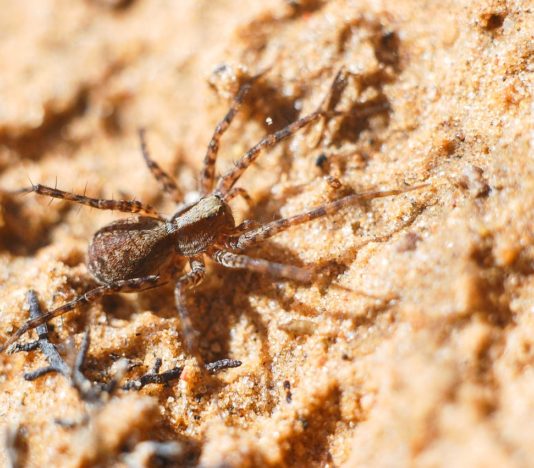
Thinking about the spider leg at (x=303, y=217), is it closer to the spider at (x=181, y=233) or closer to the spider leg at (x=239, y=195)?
the spider at (x=181, y=233)

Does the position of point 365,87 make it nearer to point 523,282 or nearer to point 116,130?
point 523,282

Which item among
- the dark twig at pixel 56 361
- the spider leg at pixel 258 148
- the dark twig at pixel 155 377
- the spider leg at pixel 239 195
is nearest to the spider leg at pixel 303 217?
the spider leg at pixel 239 195

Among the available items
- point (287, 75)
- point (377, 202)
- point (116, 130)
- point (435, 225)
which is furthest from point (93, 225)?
point (435, 225)

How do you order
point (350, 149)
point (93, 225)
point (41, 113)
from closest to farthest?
1. point (350, 149)
2. point (93, 225)
3. point (41, 113)

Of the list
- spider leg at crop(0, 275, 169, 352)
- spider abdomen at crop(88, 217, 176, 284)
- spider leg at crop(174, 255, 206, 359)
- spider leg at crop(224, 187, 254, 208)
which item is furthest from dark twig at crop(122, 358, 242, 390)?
spider leg at crop(224, 187, 254, 208)

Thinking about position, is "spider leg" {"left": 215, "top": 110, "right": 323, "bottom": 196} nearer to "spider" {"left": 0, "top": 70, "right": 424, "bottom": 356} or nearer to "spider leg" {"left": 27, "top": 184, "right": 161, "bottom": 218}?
"spider" {"left": 0, "top": 70, "right": 424, "bottom": 356}

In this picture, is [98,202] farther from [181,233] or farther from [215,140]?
[215,140]
